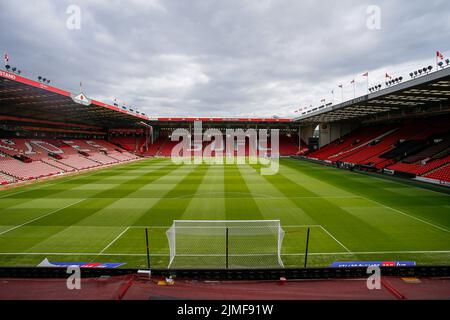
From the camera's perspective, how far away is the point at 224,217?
45.6ft

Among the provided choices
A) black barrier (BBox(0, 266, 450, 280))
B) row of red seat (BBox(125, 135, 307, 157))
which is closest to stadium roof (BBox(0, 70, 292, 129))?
row of red seat (BBox(125, 135, 307, 157))

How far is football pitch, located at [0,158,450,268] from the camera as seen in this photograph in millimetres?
9703

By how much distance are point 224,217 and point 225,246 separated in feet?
11.7

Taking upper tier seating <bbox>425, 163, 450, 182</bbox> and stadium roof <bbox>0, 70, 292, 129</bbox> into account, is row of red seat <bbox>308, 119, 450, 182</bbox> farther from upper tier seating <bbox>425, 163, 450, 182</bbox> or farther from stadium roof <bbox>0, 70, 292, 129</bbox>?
stadium roof <bbox>0, 70, 292, 129</bbox>

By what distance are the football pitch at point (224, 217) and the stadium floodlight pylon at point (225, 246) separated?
0.36m

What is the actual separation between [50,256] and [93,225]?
3.34 m

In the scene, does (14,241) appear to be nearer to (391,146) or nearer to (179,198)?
(179,198)

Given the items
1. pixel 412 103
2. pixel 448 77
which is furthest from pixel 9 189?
pixel 412 103

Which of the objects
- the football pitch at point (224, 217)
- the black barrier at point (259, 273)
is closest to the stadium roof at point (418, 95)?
the football pitch at point (224, 217)

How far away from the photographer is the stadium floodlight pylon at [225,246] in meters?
8.91

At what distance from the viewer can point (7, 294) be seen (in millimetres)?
4297

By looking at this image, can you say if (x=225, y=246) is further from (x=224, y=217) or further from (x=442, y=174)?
(x=442, y=174)

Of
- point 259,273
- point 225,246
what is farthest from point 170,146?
point 259,273
